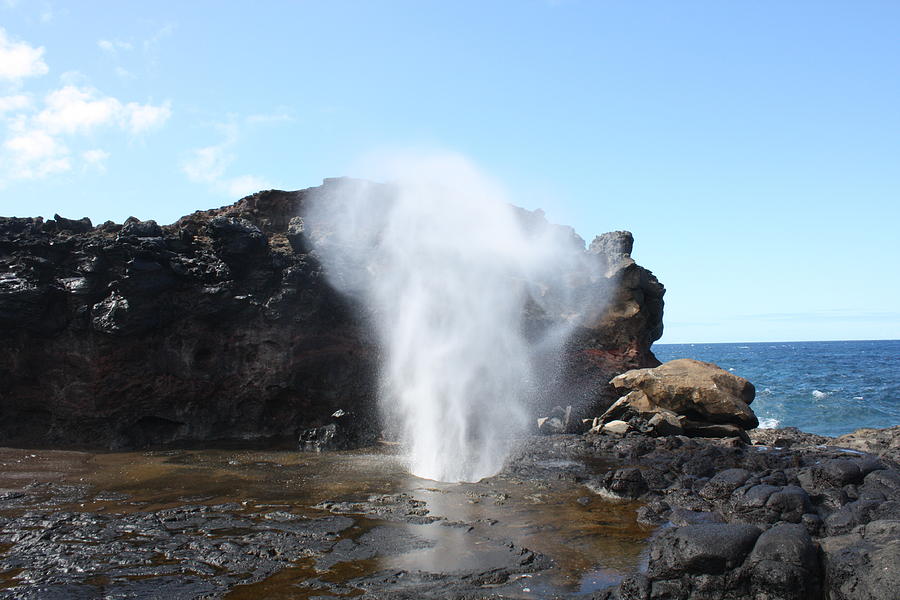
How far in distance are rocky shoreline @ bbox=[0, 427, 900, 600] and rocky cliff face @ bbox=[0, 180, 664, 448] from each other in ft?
18.7

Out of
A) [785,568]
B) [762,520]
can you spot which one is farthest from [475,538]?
[762,520]

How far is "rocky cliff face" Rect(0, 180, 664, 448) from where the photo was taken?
17.1 m

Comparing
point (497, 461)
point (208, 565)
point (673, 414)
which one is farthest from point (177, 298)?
point (673, 414)

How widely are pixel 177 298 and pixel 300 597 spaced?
13.6 meters

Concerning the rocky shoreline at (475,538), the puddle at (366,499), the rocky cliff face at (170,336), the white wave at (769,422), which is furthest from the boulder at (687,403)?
the white wave at (769,422)

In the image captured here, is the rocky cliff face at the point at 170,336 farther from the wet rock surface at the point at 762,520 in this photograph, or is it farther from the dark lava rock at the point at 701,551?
the dark lava rock at the point at 701,551

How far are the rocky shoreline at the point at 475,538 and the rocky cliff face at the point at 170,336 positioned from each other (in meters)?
5.71

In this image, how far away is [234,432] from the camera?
60.4 ft

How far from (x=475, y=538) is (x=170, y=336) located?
42.3ft

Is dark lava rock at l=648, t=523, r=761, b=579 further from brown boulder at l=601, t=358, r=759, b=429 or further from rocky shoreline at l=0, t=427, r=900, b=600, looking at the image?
brown boulder at l=601, t=358, r=759, b=429

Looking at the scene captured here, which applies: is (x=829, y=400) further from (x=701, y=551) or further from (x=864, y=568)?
(x=701, y=551)

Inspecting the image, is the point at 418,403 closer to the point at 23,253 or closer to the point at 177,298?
the point at 177,298

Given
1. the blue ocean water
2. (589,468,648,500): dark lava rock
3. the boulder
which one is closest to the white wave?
the blue ocean water

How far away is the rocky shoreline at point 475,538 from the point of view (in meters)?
6.49
